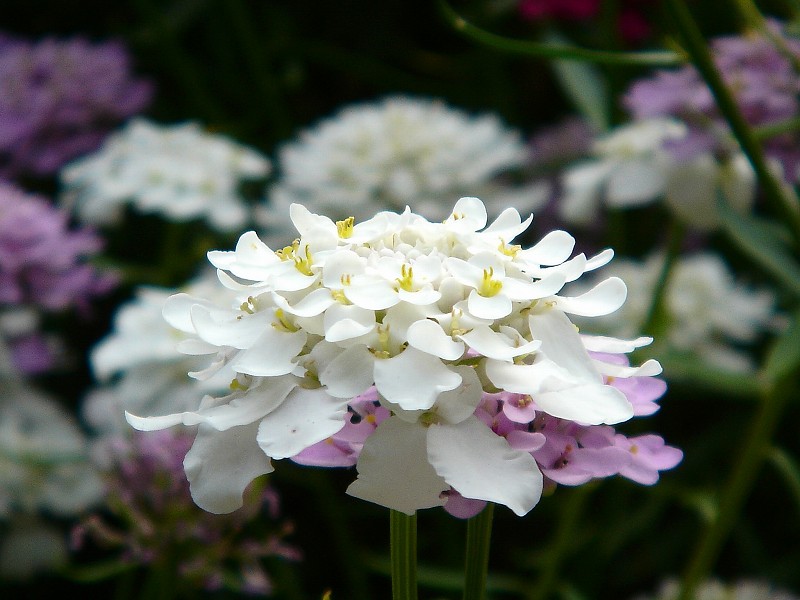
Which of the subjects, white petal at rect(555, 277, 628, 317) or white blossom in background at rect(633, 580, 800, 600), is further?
white blossom in background at rect(633, 580, 800, 600)

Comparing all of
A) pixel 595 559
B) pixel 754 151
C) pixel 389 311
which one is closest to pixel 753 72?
pixel 754 151

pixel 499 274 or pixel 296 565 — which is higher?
pixel 499 274

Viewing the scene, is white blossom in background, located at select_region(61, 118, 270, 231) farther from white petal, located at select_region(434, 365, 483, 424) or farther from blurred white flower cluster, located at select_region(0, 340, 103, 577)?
white petal, located at select_region(434, 365, 483, 424)

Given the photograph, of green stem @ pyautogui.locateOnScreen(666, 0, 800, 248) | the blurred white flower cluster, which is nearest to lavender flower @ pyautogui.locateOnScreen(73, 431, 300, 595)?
the blurred white flower cluster

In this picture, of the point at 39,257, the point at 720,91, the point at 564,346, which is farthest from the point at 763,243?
the point at 39,257

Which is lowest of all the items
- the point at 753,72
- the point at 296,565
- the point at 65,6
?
the point at 296,565

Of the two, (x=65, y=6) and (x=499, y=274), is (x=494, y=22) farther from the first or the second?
(x=499, y=274)
